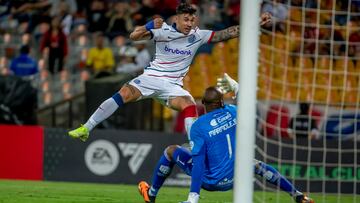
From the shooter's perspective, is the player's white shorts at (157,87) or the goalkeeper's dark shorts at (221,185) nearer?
the goalkeeper's dark shorts at (221,185)

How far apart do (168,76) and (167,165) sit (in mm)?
2120

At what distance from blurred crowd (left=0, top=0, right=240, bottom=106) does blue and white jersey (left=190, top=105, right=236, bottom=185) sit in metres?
10.6

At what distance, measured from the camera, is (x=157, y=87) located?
12.9m

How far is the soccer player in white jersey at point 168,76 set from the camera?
12648 millimetres

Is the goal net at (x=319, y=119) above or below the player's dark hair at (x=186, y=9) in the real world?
below

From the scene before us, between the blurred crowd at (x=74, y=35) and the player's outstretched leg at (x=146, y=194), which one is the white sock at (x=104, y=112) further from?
the blurred crowd at (x=74, y=35)

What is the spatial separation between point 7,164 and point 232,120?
370 inches

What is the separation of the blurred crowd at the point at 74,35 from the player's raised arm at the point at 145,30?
8610 mm

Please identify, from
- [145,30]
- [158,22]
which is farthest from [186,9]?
[145,30]

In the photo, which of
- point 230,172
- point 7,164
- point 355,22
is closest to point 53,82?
point 7,164

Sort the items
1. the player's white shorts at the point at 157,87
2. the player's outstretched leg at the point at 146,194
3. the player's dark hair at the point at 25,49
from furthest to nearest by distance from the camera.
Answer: the player's dark hair at the point at 25,49
the player's white shorts at the point at 157,87
the player's outstretched leg at the point at 146,194

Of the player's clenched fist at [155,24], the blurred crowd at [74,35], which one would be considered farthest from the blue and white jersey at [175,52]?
the blurred crowd at [74,35]

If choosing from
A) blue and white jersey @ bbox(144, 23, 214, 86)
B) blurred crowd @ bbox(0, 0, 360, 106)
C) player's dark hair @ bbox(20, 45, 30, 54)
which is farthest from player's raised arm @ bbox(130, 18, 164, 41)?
player's dark hair @ bbox(20, 45, 30, 54)

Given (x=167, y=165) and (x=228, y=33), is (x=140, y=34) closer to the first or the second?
(x=228, y=33)
